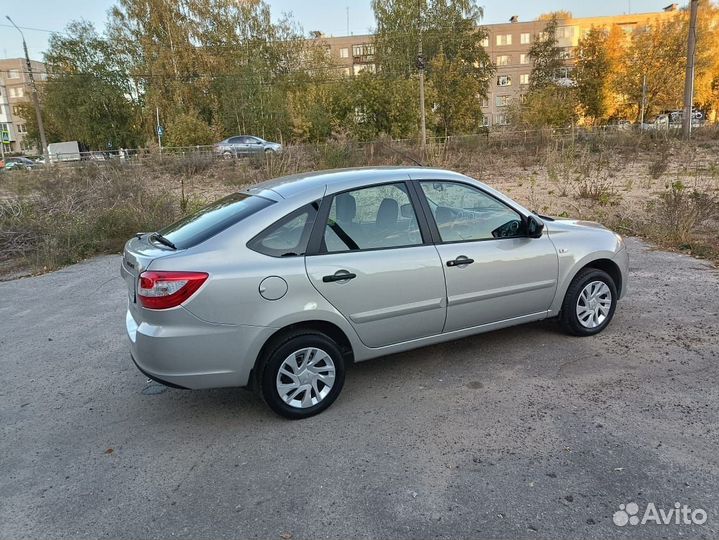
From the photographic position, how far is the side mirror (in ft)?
14.4

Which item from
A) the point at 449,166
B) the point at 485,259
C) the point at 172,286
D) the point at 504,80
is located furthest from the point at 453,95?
the point at 504,80

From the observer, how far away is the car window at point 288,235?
3.48 metres

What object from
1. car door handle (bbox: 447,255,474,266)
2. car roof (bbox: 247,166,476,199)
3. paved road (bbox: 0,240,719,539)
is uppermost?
car roof (bbox: 247,166,476,199)

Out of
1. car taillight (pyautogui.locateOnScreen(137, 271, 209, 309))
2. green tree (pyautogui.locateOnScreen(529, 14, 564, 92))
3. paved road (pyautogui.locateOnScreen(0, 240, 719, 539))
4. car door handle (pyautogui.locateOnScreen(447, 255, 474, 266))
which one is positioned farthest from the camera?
green tree (pyautogui.locateOnScreen(529, 14, 564, 92))

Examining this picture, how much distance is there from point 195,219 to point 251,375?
1.36m

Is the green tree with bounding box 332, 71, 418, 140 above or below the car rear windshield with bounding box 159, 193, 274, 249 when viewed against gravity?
above

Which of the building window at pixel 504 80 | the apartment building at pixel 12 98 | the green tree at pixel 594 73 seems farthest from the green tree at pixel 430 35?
the apartment building at pixel 12 98

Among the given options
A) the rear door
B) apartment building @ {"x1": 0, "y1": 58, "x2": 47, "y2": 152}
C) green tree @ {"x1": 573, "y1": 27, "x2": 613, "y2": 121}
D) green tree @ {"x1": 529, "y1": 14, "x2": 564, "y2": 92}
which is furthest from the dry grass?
apartment building @ {"x1": 0, "y1": 58, "x2": 47, "y2": 152}

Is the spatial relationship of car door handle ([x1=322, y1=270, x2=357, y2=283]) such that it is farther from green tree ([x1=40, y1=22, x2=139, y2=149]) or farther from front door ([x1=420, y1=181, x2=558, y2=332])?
green tree ([x1=40, y1=22, x2=139, y2=149])

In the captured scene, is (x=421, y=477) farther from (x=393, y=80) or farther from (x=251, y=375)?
(x=393, y=80)

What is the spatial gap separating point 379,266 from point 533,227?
151 cm

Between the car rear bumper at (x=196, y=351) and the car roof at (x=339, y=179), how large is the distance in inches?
42.3

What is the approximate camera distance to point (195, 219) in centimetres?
407

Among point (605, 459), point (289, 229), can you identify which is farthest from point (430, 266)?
point (605, 459)
